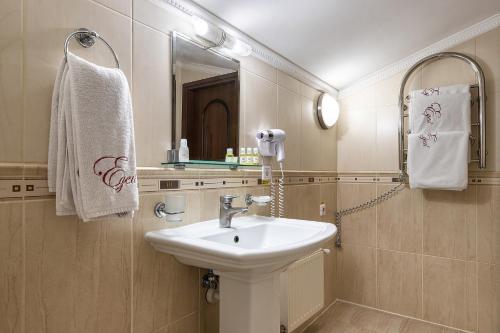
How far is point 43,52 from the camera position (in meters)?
0.89

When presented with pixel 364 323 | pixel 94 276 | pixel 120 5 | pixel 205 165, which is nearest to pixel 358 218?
pixel 364 323

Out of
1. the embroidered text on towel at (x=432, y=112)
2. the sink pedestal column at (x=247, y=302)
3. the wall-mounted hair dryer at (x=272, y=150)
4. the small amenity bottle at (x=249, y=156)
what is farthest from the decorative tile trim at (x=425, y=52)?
the sink pedestal column at (x=247, y=302)

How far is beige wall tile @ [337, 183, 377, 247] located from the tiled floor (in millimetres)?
535

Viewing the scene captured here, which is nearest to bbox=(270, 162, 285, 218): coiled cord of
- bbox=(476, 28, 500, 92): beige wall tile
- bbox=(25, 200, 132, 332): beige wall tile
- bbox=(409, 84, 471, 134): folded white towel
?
bbox=(25, 200, 132, 332): beige wall tile

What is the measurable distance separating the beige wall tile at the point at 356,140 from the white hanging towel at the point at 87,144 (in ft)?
6.89

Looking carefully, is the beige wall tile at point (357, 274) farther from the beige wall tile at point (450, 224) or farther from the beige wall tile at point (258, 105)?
the beige wall tile at point (258, 105)

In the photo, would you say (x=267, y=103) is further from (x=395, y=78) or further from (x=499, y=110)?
(x=499, y=110)

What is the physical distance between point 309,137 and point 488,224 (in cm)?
131

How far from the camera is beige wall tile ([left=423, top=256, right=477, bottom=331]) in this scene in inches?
83.7

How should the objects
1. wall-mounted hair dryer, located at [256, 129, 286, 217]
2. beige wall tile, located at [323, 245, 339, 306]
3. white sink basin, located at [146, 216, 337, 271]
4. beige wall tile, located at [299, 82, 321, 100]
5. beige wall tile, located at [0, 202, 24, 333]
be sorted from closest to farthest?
beige wall tile, located at [0, 202, 24, 333] < white sink basin, located at [146, 216, 337, 271] < wall-mounted hair dryer, located at [256, 129, 286, 217] < beige wall tile, located at [299, 82, 321, 100] < beige wall tile, located at [323, 245, 339, 306]

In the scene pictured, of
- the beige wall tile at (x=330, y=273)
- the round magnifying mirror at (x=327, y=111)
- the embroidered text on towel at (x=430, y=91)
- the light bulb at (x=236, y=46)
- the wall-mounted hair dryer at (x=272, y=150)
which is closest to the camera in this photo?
the light bulb at (x=236, y=46)

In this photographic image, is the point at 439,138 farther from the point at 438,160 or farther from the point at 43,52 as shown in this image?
the point at 43,52

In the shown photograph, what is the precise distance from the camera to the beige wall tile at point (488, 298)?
2039 mm

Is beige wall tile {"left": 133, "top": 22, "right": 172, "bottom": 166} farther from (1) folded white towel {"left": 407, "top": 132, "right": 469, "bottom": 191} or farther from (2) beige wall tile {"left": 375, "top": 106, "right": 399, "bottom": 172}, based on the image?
(2) beige wall tile {"left": 375, "top": 106, "right": 399, "bottom": 172}
